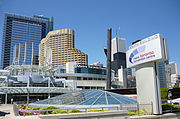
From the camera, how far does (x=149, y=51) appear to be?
18.2 m

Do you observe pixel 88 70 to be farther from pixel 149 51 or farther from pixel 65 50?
pixel 65 50

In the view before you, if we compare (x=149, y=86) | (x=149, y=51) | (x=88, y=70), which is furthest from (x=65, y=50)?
(x=149, y=86)

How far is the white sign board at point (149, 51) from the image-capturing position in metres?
17.1

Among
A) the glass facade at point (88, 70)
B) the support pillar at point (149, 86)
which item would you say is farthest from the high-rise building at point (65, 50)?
the support pillar at point (149, 86)

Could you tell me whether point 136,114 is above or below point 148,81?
below

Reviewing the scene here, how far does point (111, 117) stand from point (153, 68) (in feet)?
22.3

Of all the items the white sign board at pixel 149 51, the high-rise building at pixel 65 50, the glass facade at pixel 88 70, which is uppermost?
the high-rise building at pixel 65 50

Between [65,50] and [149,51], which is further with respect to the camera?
[65,50]

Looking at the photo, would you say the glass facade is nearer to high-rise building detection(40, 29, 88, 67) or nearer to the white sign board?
high-rise building detection(40, 29, 88, 67)

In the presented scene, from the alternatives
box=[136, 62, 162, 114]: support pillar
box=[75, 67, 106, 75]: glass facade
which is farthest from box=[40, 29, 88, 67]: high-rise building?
box=[136, 62, 162, 114]: support pillar

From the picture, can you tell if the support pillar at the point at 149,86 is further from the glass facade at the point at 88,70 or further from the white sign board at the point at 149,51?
the glass facade at the point at 88,70

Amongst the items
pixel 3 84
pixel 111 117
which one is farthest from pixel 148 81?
pixel 3 84

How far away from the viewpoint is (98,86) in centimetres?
9825

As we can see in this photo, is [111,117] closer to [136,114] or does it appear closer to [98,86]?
[136,114]
